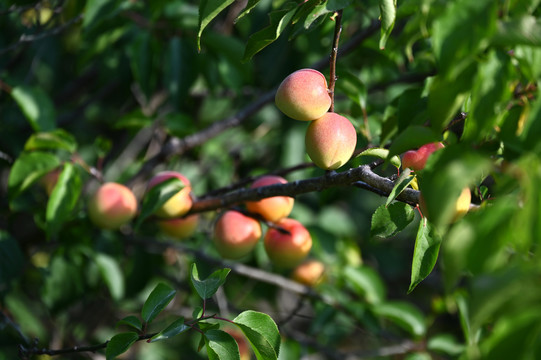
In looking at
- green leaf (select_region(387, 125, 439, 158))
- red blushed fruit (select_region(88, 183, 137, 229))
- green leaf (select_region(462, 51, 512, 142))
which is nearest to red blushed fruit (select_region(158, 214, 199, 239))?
red blushed fruit (select_region(88, 183, 137, 229))

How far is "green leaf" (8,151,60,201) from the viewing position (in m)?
1.18

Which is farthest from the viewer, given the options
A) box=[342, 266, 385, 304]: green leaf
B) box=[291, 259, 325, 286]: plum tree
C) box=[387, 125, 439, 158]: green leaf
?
box=[291, 259, 325, 286]: plum tree

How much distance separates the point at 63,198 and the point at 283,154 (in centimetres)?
96

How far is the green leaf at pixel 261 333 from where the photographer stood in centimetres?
75

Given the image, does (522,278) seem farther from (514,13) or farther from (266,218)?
(266,218)

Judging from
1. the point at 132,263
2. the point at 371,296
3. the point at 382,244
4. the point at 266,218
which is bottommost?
the point at 382,244

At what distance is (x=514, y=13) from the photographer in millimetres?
532

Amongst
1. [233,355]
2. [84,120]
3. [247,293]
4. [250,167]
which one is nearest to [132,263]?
[247,293]

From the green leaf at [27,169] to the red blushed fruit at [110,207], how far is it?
4.9 inches

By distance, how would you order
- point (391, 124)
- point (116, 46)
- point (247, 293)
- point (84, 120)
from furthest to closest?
point (84, 120) → point (247, 293) → point (116, 46) → point (391, 124)

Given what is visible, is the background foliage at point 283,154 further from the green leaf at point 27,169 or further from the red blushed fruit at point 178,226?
the red blushed fruit at point 178,226

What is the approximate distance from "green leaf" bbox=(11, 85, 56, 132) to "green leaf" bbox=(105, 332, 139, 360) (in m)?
0.77

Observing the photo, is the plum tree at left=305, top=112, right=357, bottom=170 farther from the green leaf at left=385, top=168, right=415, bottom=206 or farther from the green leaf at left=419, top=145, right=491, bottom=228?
the green leaf at left=419, top=145, right=491, bottom=228

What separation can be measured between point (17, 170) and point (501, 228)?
108 cm
